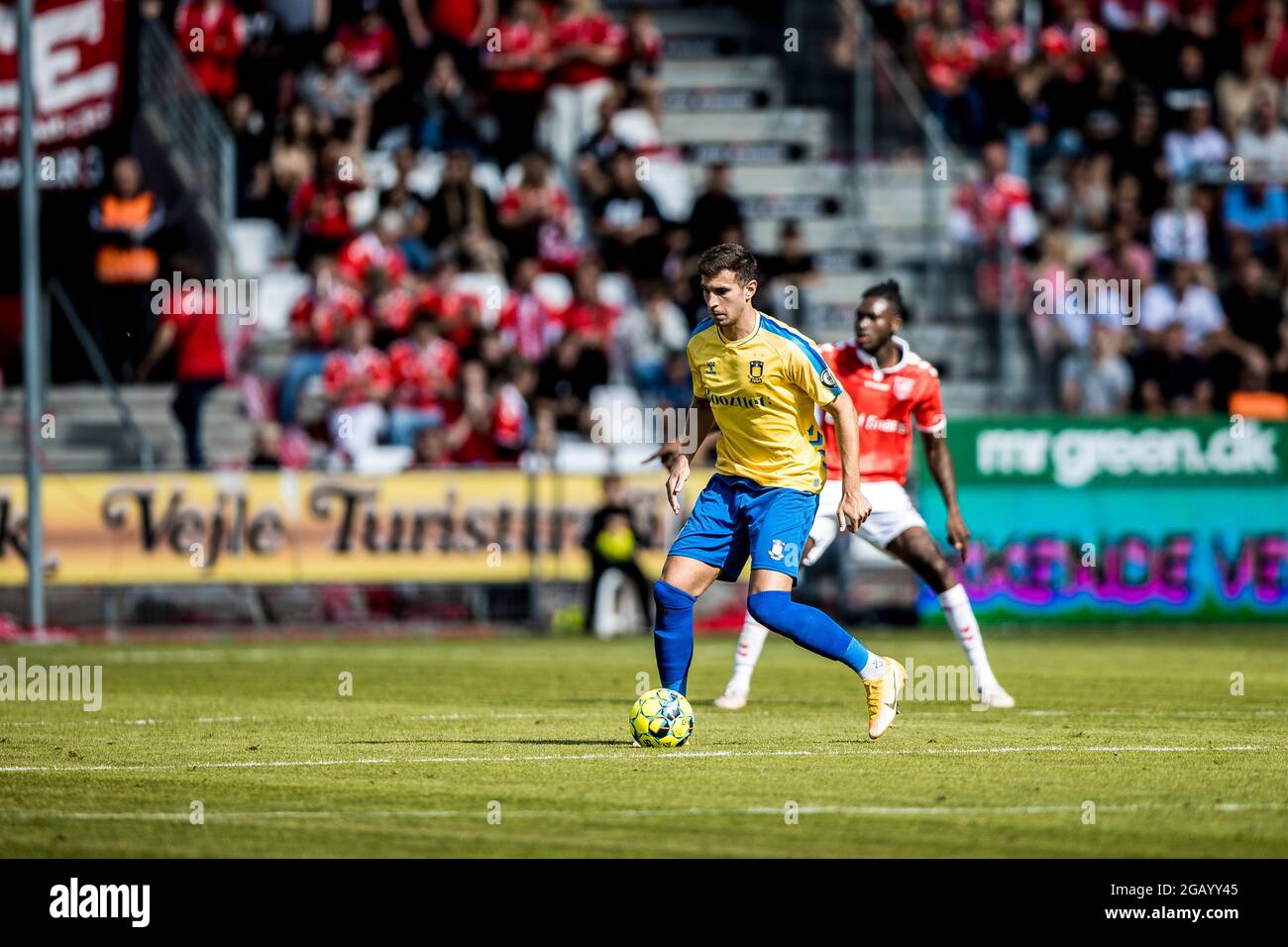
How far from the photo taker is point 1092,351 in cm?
2467

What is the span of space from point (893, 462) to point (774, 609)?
3.32 meters

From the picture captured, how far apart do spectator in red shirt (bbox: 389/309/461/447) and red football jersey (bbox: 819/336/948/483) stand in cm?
958

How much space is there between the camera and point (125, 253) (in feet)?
79.8

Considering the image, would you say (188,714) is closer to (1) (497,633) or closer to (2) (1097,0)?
(1) (497,633)

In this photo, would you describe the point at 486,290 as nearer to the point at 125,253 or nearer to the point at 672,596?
the point at 125,253

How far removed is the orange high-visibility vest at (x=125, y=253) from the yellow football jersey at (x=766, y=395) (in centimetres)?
1357

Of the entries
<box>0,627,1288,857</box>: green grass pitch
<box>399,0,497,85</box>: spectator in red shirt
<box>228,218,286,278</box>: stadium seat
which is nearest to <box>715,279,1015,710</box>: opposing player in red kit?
<box>0,627,1288,857</box>: green grass pitch

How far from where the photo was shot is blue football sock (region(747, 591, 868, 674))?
1142cm

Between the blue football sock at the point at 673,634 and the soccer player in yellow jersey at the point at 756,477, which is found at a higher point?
the soccer player in yellow jersey at the point at 756,477

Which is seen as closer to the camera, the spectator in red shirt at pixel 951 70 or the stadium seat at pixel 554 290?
the stadium seat at pixel 554 290

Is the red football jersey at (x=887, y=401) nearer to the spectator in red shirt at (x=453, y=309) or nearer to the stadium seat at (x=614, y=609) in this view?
the stadium seat at (x=614, y=609)

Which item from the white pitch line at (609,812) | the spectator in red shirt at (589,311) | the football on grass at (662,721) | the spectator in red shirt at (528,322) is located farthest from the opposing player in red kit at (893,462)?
the spectator in red shirt at (528,322)

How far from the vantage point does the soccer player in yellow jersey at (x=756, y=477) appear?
11.4m
